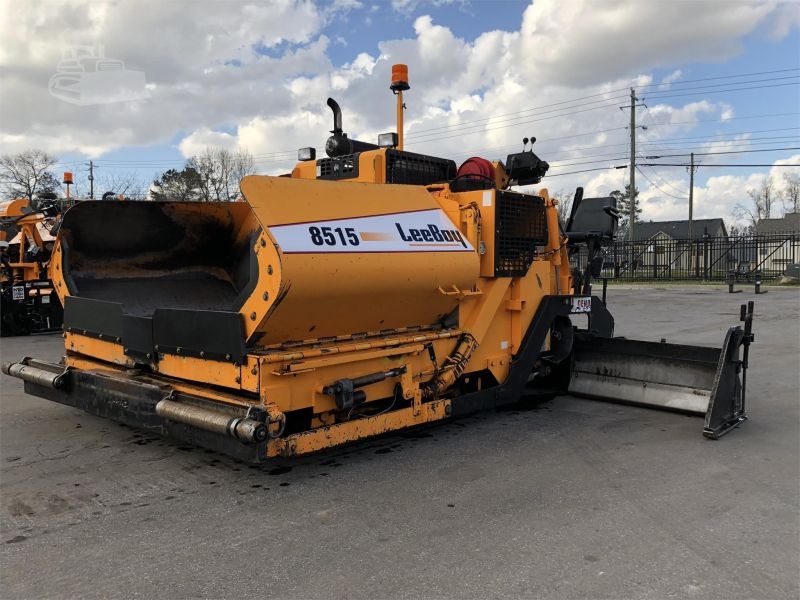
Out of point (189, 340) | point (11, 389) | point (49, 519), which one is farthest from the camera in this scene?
point (11, 389)

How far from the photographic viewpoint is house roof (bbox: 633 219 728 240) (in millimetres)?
57719

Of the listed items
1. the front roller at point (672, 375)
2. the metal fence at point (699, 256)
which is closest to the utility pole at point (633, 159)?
the metal fence at point (699, 256)

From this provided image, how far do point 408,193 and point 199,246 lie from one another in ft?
6.15

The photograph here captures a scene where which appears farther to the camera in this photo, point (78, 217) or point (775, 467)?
point (78, 217)

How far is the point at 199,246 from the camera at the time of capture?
5.51 metres

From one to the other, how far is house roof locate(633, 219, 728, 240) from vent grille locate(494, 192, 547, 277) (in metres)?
Answer: 55.5

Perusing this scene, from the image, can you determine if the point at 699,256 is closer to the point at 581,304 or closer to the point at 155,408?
the point at 581,304

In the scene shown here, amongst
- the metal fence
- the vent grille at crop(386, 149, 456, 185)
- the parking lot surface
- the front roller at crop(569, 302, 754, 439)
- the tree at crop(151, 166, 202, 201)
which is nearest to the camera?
the parking lot surface

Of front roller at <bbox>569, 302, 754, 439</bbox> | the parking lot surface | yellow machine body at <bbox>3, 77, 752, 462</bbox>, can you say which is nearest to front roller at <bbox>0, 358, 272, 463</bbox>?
yellow machine body at <bbox>3, 77, 752, 462</bbox>

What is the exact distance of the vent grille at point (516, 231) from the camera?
561cm

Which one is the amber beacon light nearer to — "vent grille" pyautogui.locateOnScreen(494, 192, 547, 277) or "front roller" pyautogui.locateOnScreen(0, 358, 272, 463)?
"vent grille" pyautogui.locateOnScreen(494, 192, 547, 277)

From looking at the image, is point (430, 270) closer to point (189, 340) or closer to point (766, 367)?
point (189, 340)

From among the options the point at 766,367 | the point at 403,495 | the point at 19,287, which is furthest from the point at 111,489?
the point at 19,287

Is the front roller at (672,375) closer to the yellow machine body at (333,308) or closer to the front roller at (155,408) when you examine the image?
the yellow machine body at (333,308)
